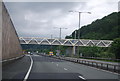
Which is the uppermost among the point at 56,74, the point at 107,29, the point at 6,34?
the point at 107,29

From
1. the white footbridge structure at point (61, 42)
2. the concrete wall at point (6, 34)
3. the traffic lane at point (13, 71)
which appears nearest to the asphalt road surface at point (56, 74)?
the traffic lane at point (13, 71)

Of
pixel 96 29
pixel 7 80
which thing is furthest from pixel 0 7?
pixel 96 29

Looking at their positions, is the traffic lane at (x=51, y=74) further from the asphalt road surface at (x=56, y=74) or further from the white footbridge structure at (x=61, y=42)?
the white footbridge structure at (x=61, y=42)

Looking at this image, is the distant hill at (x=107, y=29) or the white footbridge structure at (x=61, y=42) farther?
the distant hill at (x=107, y=29)

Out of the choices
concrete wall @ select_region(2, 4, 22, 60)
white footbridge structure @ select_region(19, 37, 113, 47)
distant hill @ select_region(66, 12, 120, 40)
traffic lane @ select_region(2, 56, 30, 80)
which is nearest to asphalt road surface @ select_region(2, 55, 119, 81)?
traffic lane @ select_region(2, 56, 30, 80)

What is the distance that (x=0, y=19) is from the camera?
2273 centimetres

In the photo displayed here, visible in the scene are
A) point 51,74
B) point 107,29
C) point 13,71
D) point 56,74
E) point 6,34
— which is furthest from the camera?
point 107,29

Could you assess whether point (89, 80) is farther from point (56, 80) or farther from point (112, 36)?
point (112, 36)

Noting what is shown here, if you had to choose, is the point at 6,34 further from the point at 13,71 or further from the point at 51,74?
the point at 51,74

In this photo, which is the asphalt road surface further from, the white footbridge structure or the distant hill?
the distant hill

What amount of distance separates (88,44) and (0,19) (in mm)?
88352

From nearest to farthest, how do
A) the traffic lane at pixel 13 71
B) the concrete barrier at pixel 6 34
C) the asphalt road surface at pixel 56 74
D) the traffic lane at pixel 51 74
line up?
the asphalt road surface at pixel 56 74, the traffic lane at pixel 13 71, the traffic lane at pixel 51 74, the concrete barrier at pixel 6 34

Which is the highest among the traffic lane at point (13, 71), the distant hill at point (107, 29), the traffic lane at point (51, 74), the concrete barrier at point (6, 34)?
the distant hill at point (107, 29)

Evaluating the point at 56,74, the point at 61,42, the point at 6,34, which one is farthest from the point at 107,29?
A: the point at 56,74
